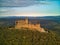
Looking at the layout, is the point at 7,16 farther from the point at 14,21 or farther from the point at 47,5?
the point at 47,5

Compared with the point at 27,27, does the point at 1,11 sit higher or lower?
higher

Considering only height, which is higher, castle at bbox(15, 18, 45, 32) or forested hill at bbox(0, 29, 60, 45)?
castle at bbox(15, 18, 45, 32)

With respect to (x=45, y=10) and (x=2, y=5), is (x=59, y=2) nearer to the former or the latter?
(x=45, y=10)

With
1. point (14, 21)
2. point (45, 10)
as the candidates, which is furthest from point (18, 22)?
point (45, 10)

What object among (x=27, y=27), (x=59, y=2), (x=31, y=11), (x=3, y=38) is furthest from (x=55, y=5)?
(x=3, y=38)

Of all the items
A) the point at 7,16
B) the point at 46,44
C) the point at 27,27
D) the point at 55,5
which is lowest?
the point at 46,44

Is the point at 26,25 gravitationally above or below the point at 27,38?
above

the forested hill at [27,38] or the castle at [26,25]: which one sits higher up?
the castle at [26,25]
